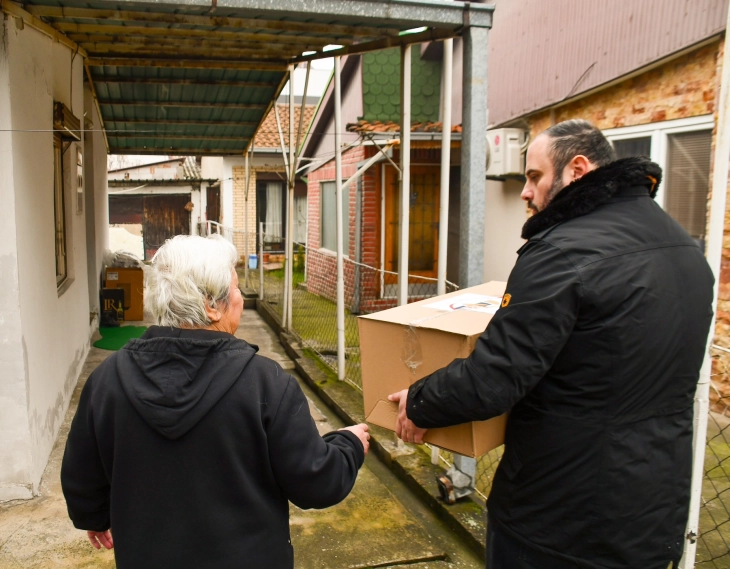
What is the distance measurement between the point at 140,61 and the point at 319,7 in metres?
2.54

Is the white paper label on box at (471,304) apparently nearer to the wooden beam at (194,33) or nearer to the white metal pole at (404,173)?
the white metal pole at (404,173)

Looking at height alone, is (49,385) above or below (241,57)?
below

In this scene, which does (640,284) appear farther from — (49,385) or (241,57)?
(241,57)

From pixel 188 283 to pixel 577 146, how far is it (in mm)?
1113

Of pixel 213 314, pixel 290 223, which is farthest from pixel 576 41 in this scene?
pixel 213 314

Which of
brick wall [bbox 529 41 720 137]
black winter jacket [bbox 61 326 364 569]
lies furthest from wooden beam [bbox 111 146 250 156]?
black winter jacket [bbox 61 326 364 569]

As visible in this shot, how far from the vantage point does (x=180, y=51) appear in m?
4.88

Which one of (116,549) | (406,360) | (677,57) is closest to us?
(116,549)

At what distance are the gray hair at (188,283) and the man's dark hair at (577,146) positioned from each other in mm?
958

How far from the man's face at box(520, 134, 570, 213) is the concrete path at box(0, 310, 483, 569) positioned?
6.62 feet

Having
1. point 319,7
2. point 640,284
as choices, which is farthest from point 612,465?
point 319,7

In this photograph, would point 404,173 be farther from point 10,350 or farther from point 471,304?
point 10,350

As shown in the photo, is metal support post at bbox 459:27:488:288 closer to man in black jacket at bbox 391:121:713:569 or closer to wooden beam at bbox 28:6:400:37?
wooden beam at bbox 28:6:400:37

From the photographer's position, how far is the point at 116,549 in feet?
5.50
